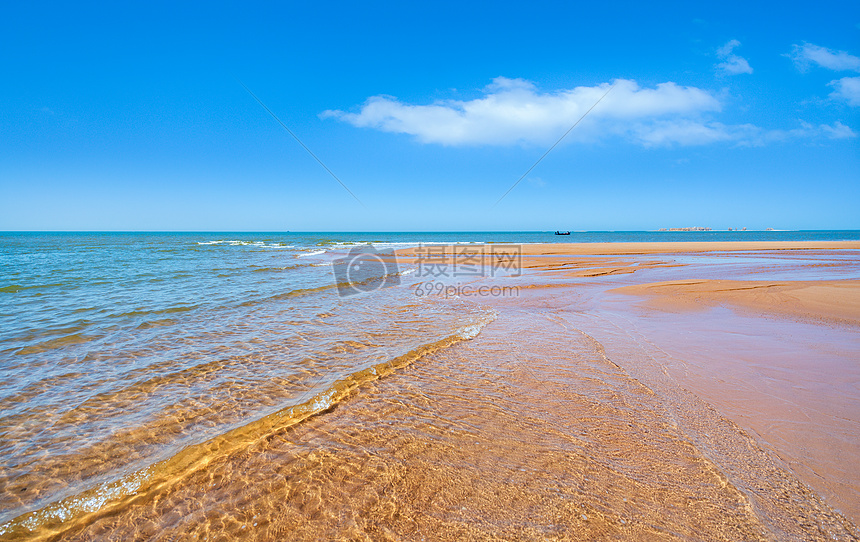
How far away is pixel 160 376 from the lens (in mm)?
5402

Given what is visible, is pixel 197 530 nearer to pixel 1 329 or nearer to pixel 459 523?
pixel 459 523

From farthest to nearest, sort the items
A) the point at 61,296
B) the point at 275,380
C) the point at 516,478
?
the point at 61,296 → the point at 275,380 → the point at 516,478

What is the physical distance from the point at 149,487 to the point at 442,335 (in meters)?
5.16

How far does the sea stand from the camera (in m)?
3.15

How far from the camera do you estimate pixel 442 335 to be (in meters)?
7.43

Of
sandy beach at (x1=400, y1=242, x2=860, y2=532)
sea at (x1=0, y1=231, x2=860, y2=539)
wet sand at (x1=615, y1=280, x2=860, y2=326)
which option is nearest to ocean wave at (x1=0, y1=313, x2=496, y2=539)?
sea at (x1=0, y1=231, x2=860, y2=539)

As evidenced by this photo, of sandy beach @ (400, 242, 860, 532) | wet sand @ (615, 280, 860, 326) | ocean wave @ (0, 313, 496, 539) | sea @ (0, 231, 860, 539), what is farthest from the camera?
wet sand @ (615, 280, 860, 326)

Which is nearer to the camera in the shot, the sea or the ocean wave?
the ocean wave

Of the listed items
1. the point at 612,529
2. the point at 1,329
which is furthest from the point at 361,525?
the point at 1,329

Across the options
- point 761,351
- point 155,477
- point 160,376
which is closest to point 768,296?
point 761,351

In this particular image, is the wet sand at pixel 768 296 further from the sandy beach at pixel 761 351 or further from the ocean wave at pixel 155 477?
the ocean wave at pixel 155 477

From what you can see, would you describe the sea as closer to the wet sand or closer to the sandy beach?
the sandy beach

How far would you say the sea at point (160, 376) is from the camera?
10.3 feet

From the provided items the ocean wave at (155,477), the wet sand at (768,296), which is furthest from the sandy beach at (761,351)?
the ocean wave at (155,477)
